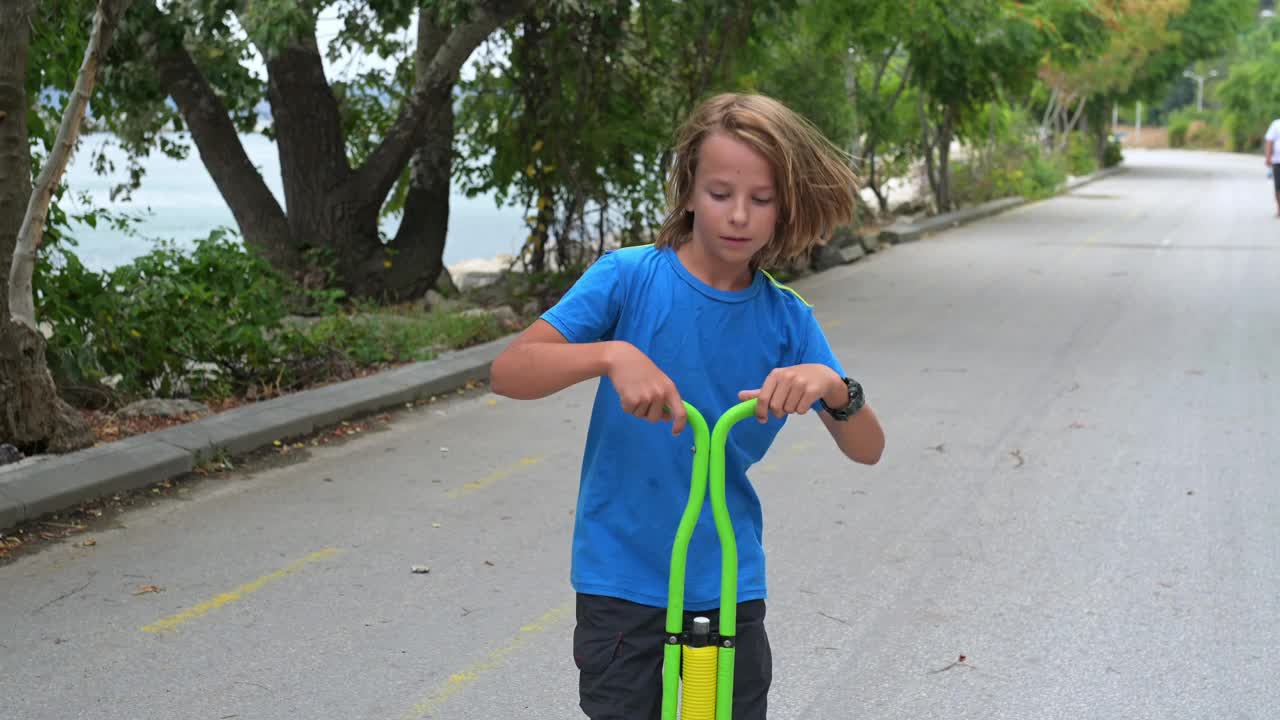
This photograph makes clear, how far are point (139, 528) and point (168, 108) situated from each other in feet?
24.9

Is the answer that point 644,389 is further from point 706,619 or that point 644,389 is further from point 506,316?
point 506,316

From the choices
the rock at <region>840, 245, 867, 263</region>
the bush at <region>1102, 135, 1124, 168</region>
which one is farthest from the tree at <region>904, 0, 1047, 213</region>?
the bush at <region>1102, 135, 1124, 168</region>

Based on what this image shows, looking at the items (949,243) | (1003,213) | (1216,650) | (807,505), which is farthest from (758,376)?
(1003,213)

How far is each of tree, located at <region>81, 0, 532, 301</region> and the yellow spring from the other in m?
8.39

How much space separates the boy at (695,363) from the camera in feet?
8.00

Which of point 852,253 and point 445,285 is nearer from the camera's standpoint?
point 445,285

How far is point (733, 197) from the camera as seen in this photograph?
2.44 m

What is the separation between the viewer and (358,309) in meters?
11.1

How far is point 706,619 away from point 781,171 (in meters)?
0.77

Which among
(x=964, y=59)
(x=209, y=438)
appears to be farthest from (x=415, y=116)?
(x=964, y=59)

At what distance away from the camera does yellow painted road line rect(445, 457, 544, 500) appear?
645 cm

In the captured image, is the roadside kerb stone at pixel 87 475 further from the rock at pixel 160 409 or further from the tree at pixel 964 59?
the tree at pixel 964 59

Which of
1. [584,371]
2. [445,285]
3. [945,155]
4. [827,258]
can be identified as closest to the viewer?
[584,371]

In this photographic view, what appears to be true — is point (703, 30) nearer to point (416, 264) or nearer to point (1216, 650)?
point (416, 264)
